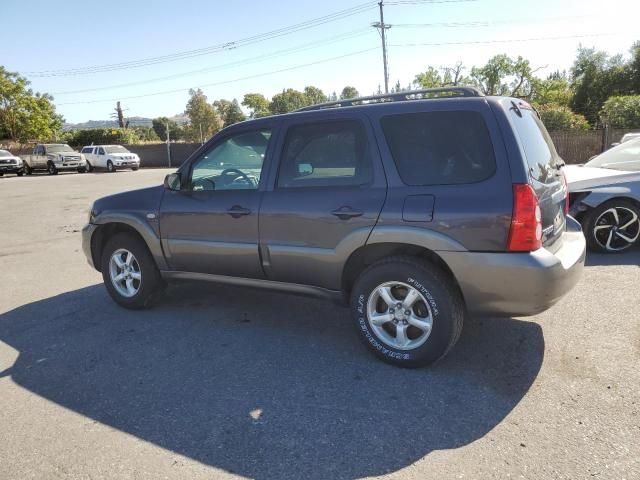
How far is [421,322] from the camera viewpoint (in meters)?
3.45

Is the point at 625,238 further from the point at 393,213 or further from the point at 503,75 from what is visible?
the point at 503,75

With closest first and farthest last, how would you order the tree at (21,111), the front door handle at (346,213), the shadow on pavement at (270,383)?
the shadow on pavement at (270,383), the front door handle at (346,213), the tree at (21,111)

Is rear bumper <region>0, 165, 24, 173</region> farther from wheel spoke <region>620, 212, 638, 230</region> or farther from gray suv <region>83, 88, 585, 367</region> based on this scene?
wheel spoke <region>620, 212, 638, 230</region>

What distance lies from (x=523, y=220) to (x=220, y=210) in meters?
2.45

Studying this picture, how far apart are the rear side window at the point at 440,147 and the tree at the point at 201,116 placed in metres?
73.4

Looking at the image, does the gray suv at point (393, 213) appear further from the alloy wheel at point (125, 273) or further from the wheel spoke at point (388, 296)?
the alloy wheel at point (125, 273)

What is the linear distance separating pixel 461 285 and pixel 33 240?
28.9 feet

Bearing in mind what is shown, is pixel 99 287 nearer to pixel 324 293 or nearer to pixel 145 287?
pixel 145 287

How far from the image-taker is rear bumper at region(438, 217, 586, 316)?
309 cm

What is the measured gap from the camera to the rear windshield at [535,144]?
3.30 metres

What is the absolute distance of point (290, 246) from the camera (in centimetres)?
394

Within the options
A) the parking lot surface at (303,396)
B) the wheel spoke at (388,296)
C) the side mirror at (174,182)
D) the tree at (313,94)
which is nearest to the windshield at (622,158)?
the parking lot surface at (303,396)

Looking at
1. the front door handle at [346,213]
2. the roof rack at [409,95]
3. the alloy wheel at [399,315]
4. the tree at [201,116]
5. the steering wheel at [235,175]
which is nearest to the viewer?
the alloy wheel at [399,315]

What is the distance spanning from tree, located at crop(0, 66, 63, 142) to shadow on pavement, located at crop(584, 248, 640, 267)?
46.4 meters
